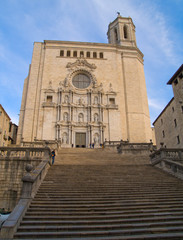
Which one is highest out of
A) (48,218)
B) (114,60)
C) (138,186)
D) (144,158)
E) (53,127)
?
(114,60)

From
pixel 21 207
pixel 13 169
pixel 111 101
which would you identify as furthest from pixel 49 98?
pixel 21 207

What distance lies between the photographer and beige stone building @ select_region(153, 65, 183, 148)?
2381cm

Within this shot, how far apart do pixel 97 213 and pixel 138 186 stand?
11.3 feet

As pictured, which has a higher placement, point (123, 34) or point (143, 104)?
point (123, 34)

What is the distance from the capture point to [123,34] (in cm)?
3778

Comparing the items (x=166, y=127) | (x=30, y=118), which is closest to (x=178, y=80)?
(x=166, y=127)

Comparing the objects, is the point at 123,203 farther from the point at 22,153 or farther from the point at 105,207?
the point at 22,153

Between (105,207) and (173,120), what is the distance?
910 inches

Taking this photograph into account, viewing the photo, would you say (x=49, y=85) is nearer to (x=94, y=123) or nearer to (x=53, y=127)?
(x=53, y=127)

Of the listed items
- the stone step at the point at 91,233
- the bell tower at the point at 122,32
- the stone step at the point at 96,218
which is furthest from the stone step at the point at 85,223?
the bell tower at the point at 122,32

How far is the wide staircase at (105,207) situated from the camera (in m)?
5.93

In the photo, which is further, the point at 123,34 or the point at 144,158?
the point at 123,34

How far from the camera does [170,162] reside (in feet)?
41.1

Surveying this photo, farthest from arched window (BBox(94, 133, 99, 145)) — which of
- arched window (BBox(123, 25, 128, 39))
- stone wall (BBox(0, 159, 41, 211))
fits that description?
arched window (BBox(123, 25, 128, 39))
